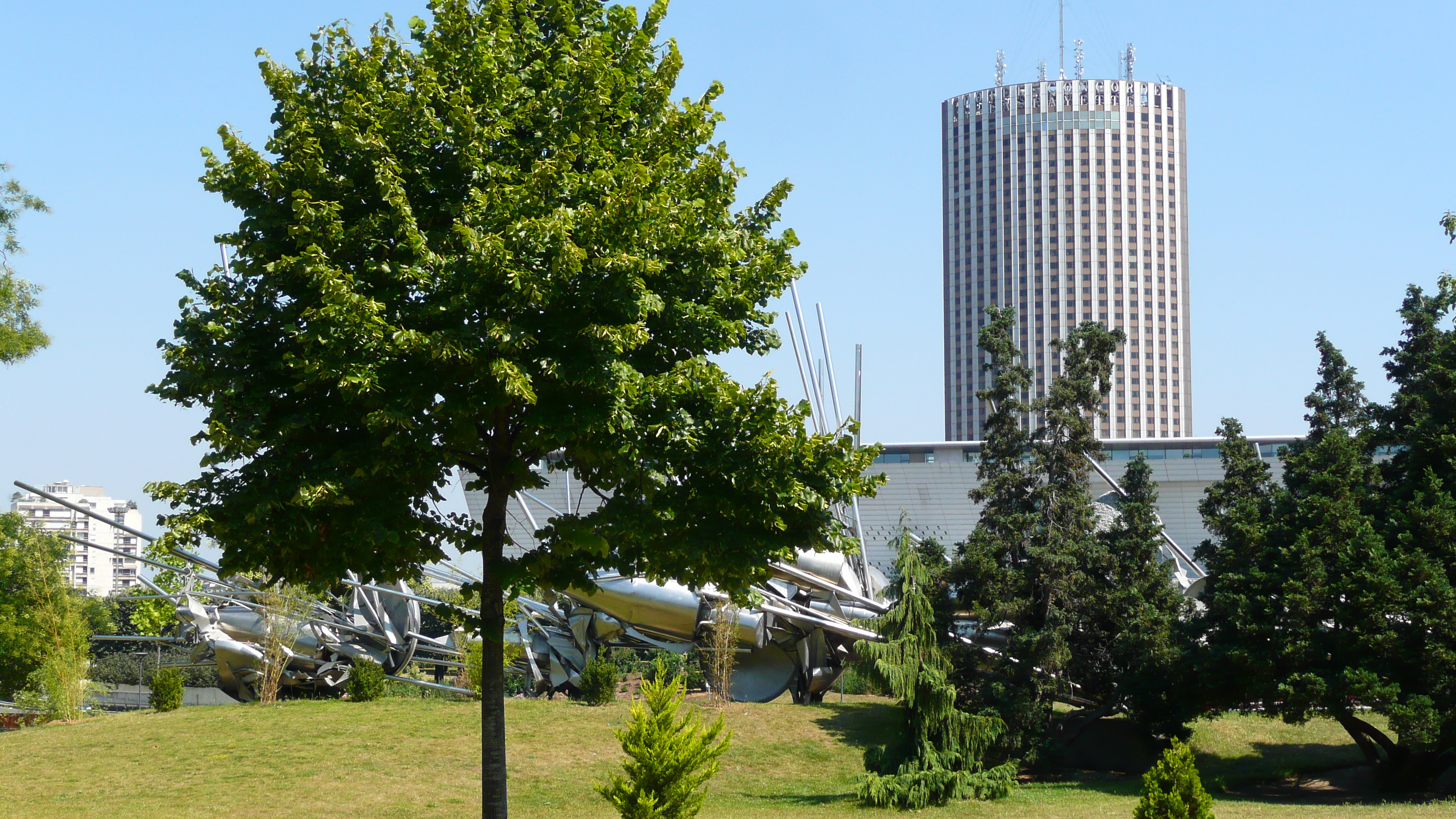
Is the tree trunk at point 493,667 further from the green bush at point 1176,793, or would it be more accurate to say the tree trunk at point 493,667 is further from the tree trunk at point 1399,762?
the tree trunk at point 1399,762

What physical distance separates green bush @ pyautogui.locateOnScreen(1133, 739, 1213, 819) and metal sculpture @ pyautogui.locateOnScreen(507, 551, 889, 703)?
47.3 feet

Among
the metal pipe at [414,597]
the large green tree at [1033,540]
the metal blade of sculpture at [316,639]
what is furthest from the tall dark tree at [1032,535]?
the metal blade of sculpture at [316,639]

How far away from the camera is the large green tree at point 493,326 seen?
10.6 m

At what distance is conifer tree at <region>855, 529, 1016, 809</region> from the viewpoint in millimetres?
20578

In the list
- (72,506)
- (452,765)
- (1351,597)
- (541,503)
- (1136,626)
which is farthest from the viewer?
(1136,626)

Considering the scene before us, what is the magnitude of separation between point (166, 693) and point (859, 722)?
15.6m

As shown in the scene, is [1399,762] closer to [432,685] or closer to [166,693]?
[432,685]

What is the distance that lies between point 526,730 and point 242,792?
624 centimetres

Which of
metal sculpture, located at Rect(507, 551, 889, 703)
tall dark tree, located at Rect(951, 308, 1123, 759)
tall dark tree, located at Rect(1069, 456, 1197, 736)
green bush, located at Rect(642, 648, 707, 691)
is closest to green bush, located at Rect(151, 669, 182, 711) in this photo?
metal sculpture, located at Rect(507, 551, 889, 703)

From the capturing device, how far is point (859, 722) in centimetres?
2697

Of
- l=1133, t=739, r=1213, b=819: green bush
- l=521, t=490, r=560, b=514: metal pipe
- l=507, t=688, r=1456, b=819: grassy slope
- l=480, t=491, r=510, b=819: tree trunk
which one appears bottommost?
l=507, t=688, r=1456, b=819: grassy slope

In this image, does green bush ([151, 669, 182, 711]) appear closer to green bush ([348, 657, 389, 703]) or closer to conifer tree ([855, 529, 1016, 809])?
green bush ([348, 657, 389, 703])

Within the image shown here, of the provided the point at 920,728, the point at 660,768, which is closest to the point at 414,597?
the point at 920,728

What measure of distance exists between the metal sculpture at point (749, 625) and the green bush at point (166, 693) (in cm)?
824
